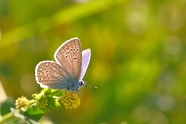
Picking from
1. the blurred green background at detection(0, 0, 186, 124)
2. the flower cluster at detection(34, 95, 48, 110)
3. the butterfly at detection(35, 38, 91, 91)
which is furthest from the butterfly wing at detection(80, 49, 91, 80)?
the blurred green background at detection(0, 0, 186, 124)

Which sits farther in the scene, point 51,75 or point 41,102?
point 51,75

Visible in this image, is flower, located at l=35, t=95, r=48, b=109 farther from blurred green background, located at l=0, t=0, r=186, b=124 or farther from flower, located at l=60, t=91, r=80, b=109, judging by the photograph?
blurred green background, located at l=0, t=0, r=186, b=124

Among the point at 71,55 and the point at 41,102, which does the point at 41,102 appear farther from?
the point at 71,55

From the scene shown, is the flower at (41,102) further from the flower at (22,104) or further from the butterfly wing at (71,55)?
the butterfly wing at (71,55)

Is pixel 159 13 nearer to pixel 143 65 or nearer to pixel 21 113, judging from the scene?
pixel 143 65

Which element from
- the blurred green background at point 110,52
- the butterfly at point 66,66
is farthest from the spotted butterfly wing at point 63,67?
the blurred green background at point 110,52

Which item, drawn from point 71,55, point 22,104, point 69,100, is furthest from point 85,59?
point 22,104
